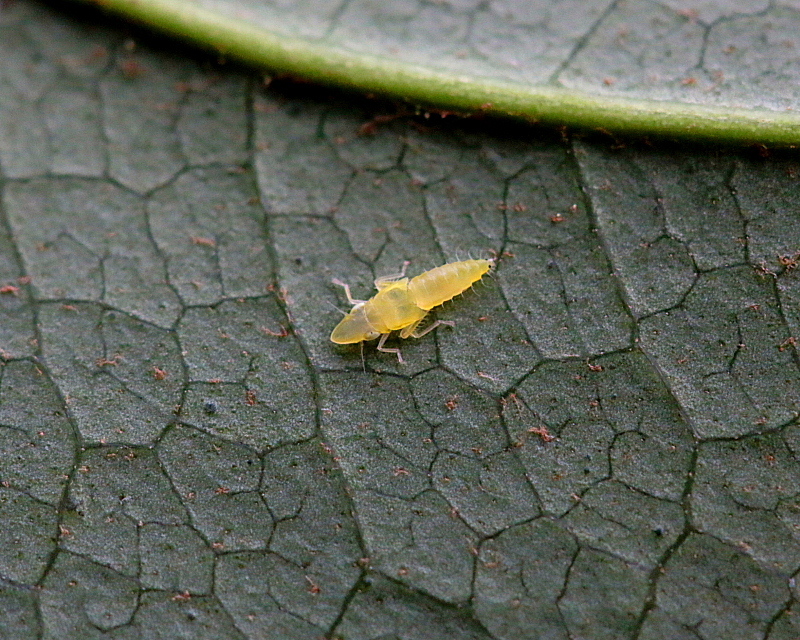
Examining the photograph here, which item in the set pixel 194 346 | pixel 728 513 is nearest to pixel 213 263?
pixel 194 346

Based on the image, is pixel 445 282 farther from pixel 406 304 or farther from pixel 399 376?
pixel 399 376

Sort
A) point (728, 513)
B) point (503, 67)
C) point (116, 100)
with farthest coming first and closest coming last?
1. point (116, 100)
2. point (503, 67)
3. point (728, 513)

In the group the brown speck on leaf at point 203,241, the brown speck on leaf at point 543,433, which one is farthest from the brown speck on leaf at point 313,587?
the brown speck on leaf at point 203,241

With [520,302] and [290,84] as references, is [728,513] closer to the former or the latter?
[520,302]

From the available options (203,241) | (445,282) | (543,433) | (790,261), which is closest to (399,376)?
(445,282)

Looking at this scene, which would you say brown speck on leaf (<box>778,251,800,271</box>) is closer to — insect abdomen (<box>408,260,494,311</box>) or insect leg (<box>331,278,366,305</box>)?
insect abdomen (<box>408,260,494,311</box>)

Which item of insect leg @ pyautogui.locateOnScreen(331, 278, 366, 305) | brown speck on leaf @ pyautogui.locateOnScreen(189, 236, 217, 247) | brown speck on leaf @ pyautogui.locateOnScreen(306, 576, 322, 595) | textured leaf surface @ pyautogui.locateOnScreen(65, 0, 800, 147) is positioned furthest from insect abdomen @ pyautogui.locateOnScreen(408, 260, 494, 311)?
brown speck on leaf @ pyautogui.locateOnScreen(306, 576, 322, 595)

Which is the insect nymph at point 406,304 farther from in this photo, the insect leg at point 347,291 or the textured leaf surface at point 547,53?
the textured leaf surface at point 547,53
